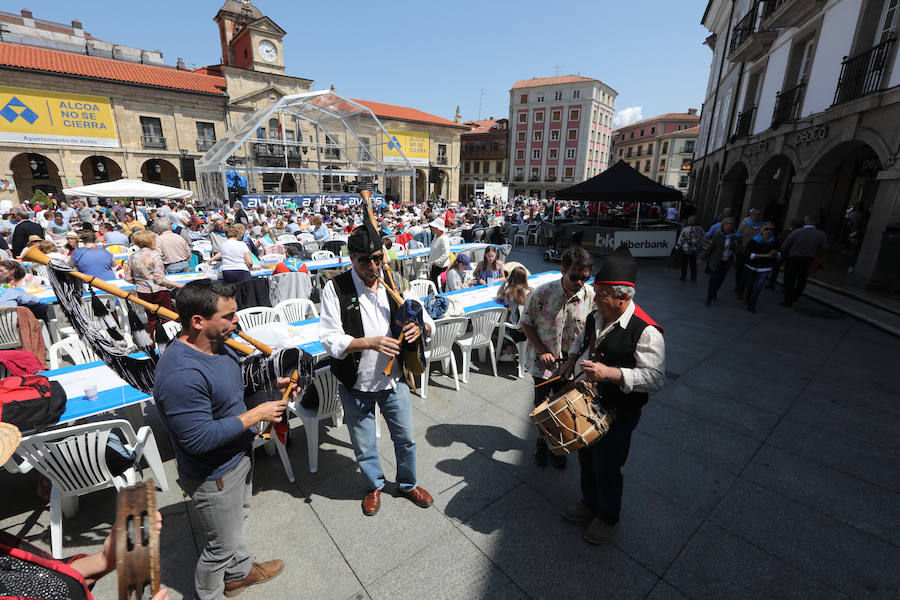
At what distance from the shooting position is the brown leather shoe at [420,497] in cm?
281

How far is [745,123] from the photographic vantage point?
1426cm

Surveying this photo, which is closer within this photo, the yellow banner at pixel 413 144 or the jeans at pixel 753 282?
the jeans at pixel 753 282

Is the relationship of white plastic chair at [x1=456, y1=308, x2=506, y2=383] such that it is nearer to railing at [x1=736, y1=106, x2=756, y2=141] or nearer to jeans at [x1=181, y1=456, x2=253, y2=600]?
jeans at [x1=181, y1=456, x2=253, y2=600]

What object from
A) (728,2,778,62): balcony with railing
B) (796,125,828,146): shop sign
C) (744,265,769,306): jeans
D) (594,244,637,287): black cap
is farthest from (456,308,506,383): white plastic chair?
(728,2,778,62): balcony with railing

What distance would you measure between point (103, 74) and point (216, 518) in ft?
115

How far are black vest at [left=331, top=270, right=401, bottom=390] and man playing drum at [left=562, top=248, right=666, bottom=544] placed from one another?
4.58ft

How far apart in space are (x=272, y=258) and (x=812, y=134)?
13596mm

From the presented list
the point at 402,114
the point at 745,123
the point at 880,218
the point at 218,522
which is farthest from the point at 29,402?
the point at 402,114

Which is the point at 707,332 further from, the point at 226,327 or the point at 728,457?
the point at 226,327

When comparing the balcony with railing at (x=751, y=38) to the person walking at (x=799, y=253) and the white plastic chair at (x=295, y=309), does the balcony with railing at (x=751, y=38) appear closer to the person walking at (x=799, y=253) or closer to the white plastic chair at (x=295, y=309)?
the person walking at (x=799, y=253)

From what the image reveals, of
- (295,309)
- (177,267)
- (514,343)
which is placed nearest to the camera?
(514,343)

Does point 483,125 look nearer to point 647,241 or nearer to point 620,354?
point 647,241

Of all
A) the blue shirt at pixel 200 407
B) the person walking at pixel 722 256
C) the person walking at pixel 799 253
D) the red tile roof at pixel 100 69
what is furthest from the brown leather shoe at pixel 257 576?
the red tile roof at pixel 100 69

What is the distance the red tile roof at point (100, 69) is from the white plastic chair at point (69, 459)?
32142 mm
